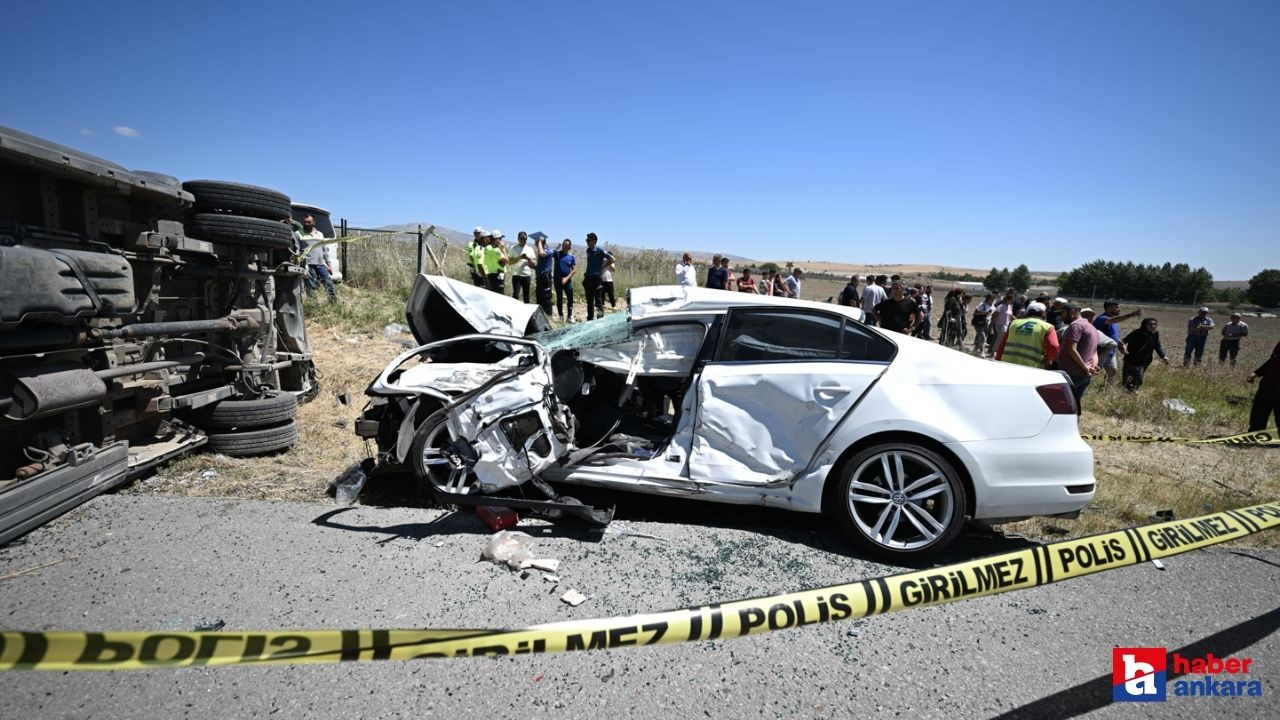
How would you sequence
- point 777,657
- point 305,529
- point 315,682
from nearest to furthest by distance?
point 315,682, point 777,657, point 305,529

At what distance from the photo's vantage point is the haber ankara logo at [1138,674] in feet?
8.70

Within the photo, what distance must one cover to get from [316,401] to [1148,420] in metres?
10.9

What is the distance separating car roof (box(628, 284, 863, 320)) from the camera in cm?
413

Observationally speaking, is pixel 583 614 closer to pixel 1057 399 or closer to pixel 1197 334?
pixel 1057 399

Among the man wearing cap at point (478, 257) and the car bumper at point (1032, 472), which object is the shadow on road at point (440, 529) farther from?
the man wearing cap at point (478, 257)

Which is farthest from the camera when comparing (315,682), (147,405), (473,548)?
(147,405)

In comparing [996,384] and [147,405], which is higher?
[996,384]

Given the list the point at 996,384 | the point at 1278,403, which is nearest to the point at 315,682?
the point at 996,384

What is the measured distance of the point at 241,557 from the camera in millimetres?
3633

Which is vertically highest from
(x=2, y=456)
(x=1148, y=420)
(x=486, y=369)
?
(x=486, y=369)

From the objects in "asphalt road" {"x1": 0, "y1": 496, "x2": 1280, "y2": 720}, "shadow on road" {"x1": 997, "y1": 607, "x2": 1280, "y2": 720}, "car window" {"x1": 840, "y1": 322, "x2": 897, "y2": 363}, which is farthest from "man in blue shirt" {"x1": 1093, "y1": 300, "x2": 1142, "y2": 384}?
"car window" {"x1": 840, "y1": 322, "x2": 897, "y2": 363}

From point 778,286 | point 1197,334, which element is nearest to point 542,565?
point 778,286

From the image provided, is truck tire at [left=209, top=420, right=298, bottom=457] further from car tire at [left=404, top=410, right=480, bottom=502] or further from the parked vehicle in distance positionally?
the parked vehicle in distance

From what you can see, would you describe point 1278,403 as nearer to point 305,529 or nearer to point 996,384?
point 996,384
